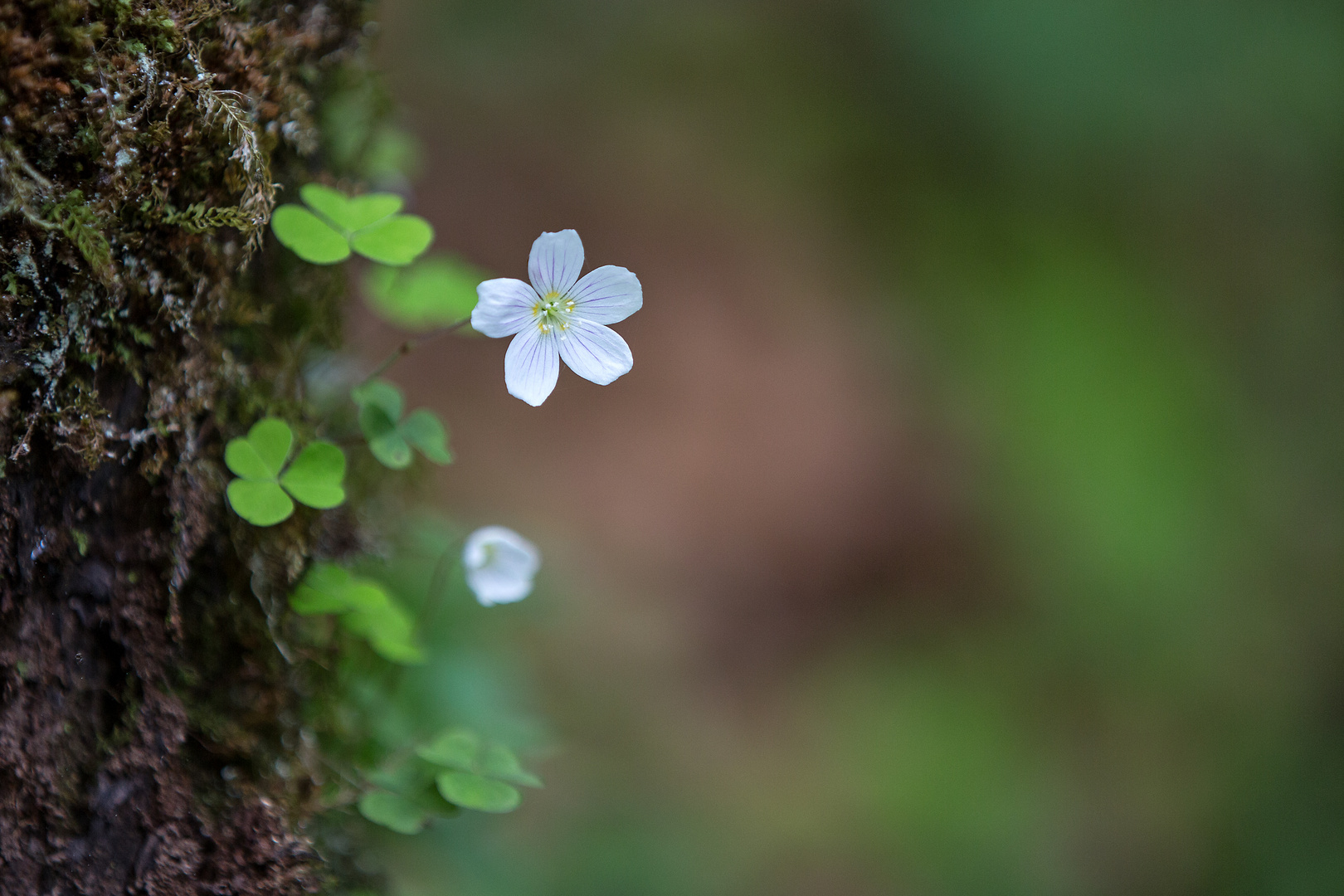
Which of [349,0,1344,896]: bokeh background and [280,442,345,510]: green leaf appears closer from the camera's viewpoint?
[280,442,345,510]: green leaf

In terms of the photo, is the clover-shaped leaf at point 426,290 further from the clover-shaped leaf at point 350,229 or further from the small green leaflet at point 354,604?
the small green leaflet at point 354,604

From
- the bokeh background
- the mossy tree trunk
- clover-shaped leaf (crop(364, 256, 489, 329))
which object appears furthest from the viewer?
the bokeh background

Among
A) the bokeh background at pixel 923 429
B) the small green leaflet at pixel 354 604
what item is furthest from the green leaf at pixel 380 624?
the bokeh background at pixel 923 429

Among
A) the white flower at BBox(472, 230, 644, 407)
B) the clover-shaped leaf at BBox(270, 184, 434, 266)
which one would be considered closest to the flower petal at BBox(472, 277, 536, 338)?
the white flower at BBox(472, 230, 644, 407)

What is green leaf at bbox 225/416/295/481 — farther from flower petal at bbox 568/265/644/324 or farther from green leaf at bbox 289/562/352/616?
flower petal at bbox 568/265/644/324

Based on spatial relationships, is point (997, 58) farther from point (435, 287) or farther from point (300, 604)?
point (300, 604)

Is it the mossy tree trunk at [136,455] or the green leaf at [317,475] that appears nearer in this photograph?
the mossy tree trunk at [136,455]

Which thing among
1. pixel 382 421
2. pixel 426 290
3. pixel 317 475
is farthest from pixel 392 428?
pixel 426 290

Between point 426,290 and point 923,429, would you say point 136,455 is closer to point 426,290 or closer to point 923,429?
point 426,290
